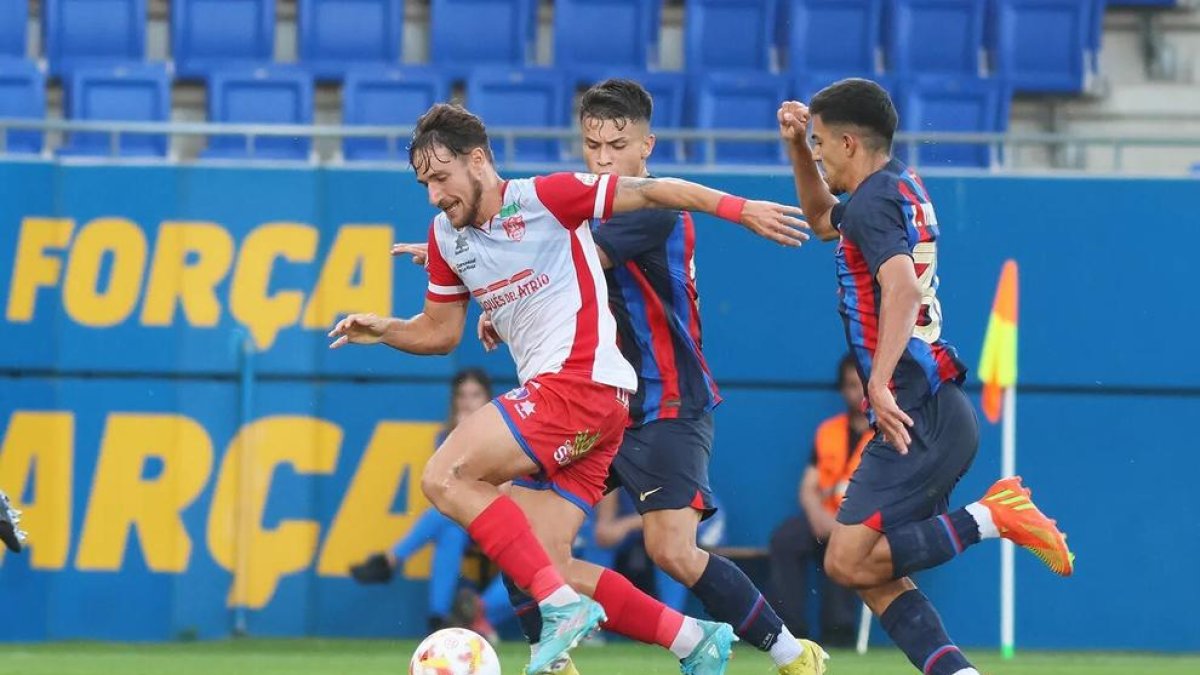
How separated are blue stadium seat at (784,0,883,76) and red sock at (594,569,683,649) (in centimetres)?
845

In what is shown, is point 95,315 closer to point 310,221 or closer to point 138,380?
point 138,380

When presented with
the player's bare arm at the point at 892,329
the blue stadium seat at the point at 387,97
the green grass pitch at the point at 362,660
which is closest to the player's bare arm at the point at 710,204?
the player's bare arm at the point at 892,329

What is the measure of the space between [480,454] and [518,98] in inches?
312

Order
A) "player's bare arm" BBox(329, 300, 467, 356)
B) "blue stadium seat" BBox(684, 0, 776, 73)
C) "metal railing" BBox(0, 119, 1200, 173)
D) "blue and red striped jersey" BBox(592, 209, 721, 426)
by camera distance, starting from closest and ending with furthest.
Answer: "player's bare arm" BBox(329, 300, 467, 356) → "blue and red striped jersey" BBox(592, 209, 721, 426) → "metal railing" BBox(0, 119, 1200, 173) → "blue stadium seat" BBox(684, 0, 776, 73)

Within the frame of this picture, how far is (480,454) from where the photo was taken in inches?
255

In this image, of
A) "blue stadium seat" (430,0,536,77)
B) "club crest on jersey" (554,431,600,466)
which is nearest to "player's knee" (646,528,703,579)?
"club crest on jersey" (554,431,600,466)

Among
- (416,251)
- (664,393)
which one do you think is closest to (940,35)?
(664,393)

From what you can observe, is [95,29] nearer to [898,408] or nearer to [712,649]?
[712,649]

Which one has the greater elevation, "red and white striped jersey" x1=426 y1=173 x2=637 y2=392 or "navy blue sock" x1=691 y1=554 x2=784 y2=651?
"red and white striped jersey" x1=426 y1=173 x2=637 y2=392

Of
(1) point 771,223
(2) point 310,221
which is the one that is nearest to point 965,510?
(1) point 771,223

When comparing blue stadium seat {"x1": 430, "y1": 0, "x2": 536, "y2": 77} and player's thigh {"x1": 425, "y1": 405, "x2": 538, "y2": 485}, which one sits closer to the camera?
player's thigh {"x1": 425, "y1": 405, "x2": 538, "y2": 485}

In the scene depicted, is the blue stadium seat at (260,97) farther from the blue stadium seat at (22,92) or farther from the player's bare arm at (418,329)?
the player's bare arm at (418,329)

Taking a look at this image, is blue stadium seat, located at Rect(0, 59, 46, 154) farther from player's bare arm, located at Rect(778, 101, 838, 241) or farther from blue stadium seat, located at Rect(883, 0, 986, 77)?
player's bare arm, located at Rect(778, 101, 838, 241)

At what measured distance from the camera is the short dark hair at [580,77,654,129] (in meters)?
7.65
